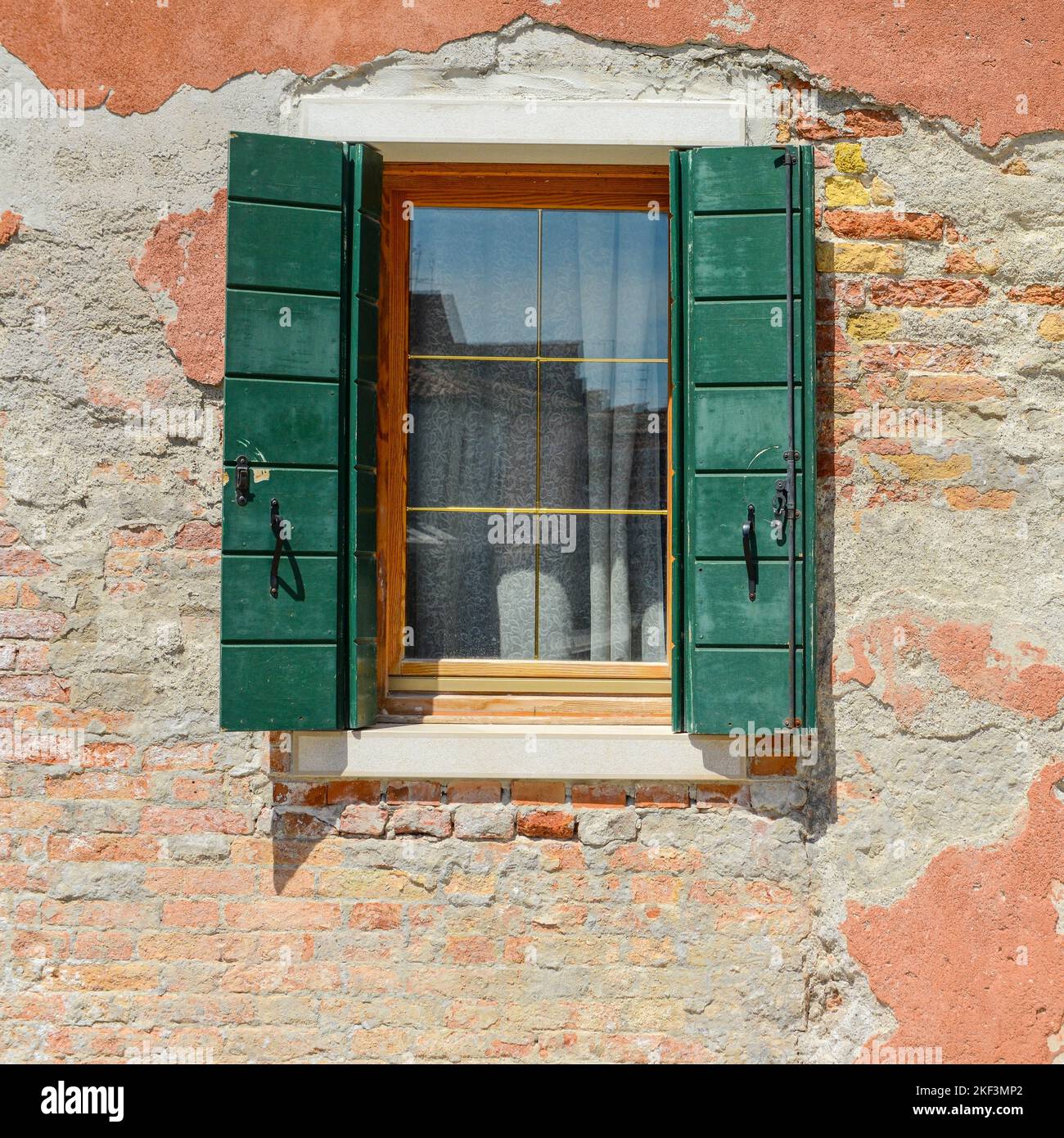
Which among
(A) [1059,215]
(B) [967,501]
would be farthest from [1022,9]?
(B) [967,501]

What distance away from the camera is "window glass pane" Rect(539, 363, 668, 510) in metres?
2.60

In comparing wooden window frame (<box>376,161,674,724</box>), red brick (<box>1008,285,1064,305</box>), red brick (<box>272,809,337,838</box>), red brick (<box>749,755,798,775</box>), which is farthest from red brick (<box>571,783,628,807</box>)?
red brick (<box>1008,285,1064,305</box>)

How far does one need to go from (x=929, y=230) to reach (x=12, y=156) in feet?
8.03

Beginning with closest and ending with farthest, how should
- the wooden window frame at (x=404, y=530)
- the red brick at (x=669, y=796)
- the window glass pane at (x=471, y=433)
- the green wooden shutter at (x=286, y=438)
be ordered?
the green wooden shutter at (x=286, y=438) → the red brick at (x=669, y=796) → the wooden window frame at (x=404, y=530) → the window glass pane at (x=471, y=433)

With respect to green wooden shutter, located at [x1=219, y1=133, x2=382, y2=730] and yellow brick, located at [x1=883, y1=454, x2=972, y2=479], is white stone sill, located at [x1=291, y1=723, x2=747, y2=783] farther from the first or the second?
yellow brick, located at [x1=883, y1=454, x2=972, y2=479]

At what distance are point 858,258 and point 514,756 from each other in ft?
5.25

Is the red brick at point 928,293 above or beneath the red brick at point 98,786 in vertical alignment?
above

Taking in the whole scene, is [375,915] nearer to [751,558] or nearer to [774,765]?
[774,765]

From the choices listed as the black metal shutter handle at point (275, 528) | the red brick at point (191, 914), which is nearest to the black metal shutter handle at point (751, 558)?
the black metal shutter handle at point (275, 528)

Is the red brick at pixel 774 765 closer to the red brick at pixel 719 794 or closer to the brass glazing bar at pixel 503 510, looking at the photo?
the red brick at pixel 719 794

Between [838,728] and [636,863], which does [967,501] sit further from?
[636,863]

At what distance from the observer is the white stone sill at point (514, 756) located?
2350mm

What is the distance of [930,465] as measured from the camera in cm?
241

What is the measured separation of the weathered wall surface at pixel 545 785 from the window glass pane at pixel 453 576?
472 mm
